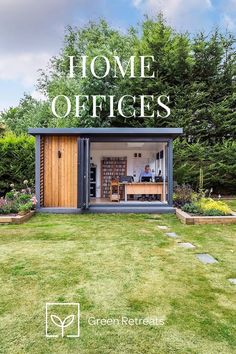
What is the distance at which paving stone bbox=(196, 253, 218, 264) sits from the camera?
4.46 m

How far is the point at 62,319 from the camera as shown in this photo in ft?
8.77

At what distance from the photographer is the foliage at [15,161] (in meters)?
12.7

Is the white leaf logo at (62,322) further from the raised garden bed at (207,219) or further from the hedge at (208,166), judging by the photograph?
the hedge at (208,166)

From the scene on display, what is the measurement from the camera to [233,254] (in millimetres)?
4844

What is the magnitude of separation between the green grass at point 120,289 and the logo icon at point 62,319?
0.06 meters

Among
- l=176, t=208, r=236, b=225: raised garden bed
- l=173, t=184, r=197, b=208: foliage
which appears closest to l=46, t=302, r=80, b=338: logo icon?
l=176, t=208, r=236, b=225: raised garden bed

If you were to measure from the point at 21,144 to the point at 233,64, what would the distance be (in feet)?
40.2

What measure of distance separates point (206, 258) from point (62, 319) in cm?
262

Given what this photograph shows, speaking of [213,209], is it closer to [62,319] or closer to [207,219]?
[207,219]

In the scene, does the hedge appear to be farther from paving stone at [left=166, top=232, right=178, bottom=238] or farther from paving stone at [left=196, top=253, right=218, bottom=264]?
paving stone at [left=196, top=253, right=218, bottom=264]

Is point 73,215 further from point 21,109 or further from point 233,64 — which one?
point 21,109

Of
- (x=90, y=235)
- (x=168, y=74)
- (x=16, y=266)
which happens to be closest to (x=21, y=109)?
(x=168, y=74)

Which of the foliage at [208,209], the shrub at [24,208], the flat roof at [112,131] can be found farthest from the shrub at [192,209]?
the shrub at [24,208]

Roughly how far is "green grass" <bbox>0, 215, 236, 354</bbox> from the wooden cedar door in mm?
3542
